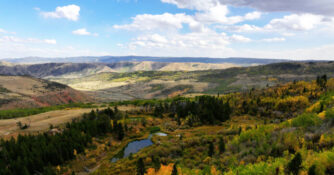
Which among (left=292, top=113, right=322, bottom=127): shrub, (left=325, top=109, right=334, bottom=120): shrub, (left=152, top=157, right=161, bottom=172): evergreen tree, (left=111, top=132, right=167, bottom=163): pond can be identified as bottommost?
(left=111, top=132, right=167, bottom=163): pond

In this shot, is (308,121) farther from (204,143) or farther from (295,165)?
(204,143)

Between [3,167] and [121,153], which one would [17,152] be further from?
[121,153]

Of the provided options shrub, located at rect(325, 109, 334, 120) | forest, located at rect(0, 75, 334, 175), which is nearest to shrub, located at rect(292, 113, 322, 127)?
forest, located at rect(0, 75, 334, 175)

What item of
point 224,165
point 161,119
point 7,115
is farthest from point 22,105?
point 224,165

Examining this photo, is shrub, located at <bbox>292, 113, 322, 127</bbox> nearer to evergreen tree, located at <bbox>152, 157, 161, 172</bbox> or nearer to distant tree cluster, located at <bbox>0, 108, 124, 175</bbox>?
evergreen tree, located at <bbox>152, 157, 161, 172</bbox>

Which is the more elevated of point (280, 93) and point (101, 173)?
point (280, 93)

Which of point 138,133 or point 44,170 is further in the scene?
point 138,133

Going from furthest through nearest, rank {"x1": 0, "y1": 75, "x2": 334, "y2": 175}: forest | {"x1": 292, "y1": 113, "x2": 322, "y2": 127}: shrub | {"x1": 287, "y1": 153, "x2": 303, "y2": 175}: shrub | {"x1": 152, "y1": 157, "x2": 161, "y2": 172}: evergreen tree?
{"x1": 152, "y1": 157, "x2": 161, "y2": 172}: evergreen tree → {"x1": 292, "y1": 113, "x2": 322, "y2": 127}: shrub → {"x1": 0, "y1": 75, "x2": 334, "y2": 175}: forest → {"x1": 287, "y1": 153, "x2": 303, "y2": 175}: shrub

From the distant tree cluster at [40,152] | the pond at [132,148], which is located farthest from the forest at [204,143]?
the pond at [132,148]

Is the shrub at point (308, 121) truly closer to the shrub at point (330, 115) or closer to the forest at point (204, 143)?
the forest at point (204, 143)

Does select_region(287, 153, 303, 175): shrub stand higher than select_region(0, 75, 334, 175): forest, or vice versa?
select_region(287, 153, 303, 175): shrub

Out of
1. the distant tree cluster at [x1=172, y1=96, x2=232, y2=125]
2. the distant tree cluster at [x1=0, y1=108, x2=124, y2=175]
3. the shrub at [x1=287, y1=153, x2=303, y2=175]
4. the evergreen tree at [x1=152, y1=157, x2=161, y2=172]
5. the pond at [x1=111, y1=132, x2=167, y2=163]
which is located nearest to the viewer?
the shrub at [x1=287, y1=153, x2=303, y2=175]
